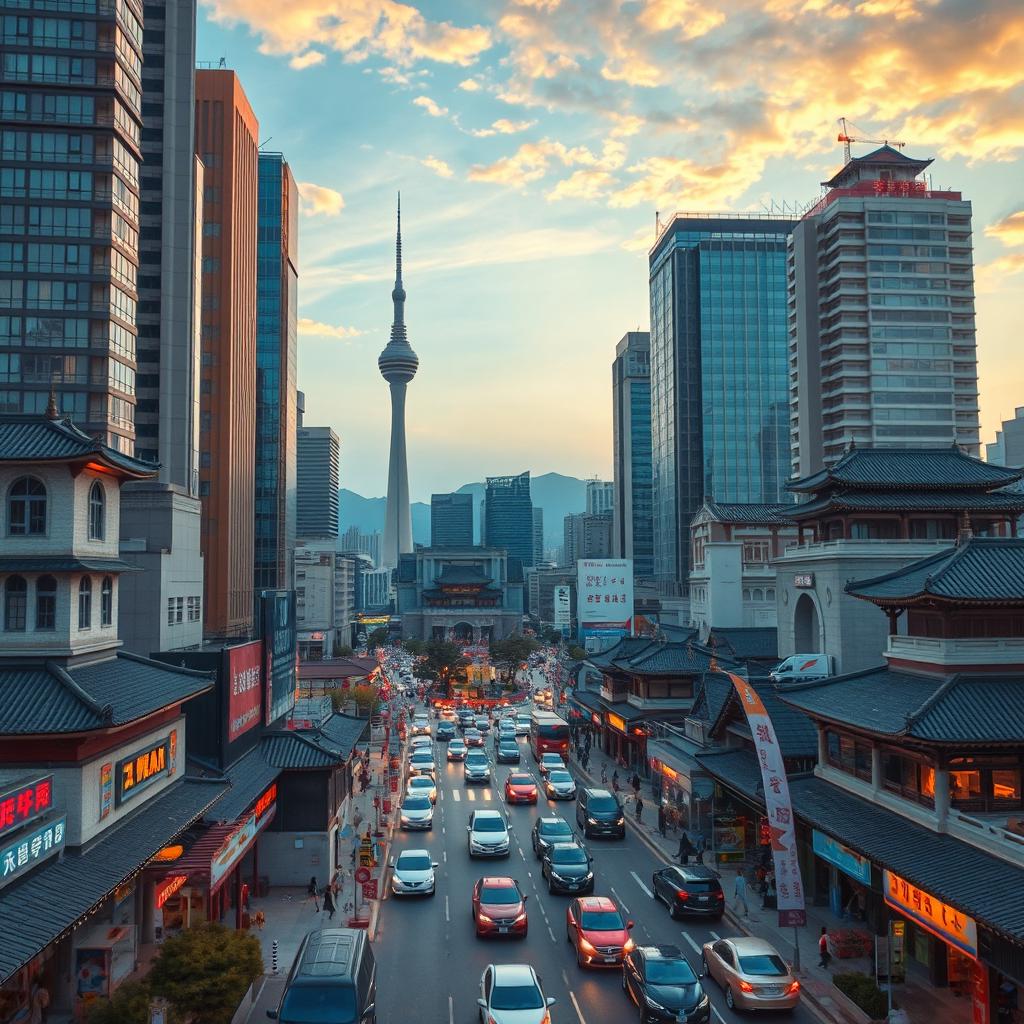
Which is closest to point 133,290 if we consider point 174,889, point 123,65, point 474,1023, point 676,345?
point 123,65

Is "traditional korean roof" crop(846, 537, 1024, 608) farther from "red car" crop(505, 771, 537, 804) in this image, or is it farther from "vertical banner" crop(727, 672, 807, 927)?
"red car" crop(505, 771, 537, 804)

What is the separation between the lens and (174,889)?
23609mm

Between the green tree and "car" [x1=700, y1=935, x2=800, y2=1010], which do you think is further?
"car" [x1=700, y1=935, x2=800, y2=1010]

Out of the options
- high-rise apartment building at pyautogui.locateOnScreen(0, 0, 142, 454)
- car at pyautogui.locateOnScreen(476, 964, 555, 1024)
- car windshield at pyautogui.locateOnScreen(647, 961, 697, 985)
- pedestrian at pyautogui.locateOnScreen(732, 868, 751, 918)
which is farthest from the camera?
high-rise apartment building at pyautogui.locateOnScreen(0, 0, 142, 454)

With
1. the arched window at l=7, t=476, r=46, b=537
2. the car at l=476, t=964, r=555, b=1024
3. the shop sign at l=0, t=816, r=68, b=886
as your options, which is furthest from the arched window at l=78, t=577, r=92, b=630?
the car at l=476, t=964, r=555, b=1024

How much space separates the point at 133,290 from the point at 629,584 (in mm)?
49497

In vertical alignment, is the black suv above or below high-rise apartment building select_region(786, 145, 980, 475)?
below

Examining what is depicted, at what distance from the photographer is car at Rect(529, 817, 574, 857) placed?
115ft

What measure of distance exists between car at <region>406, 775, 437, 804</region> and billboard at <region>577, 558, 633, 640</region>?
127ft

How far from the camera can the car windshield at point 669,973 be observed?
2030 centimetres

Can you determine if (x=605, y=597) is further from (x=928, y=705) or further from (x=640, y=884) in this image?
(x=928, y=705)

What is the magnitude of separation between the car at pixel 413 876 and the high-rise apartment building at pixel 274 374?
288 feet

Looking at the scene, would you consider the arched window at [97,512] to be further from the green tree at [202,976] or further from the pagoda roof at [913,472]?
the pagoda roof at [913,472]

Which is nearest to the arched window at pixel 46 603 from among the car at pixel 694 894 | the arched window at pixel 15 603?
the arched window at pixel 15 603
